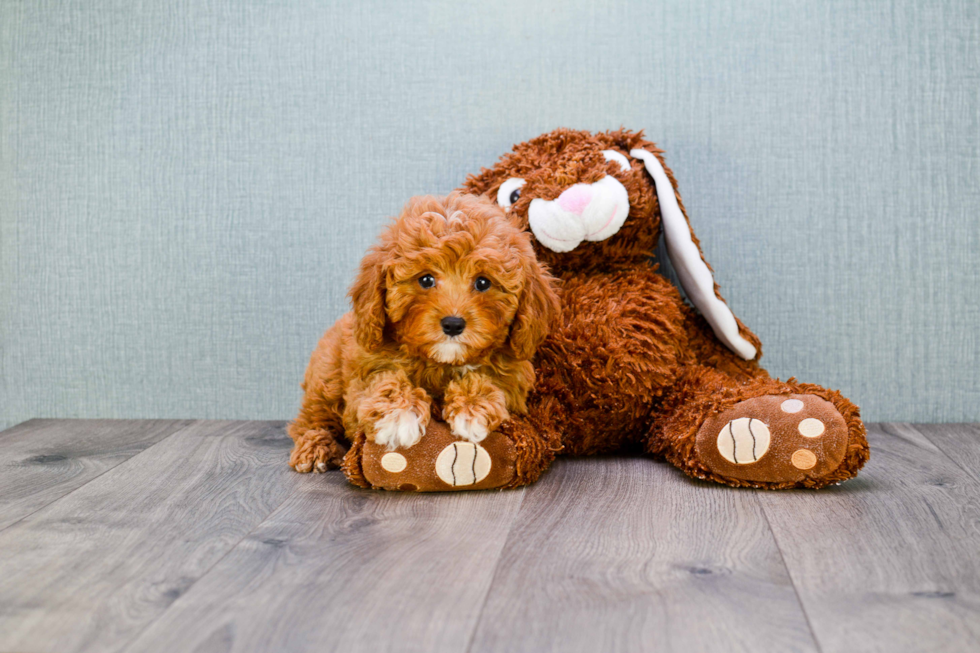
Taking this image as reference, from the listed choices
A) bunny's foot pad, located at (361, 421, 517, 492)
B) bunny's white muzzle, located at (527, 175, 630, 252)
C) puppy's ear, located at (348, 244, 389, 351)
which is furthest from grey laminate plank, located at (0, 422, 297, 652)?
bunny's white muzzle, located at (527, 175, 630, 252)

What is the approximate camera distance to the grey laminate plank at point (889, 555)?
76 centimetres

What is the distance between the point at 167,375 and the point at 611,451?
1.03m

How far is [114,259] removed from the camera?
177 centimetres

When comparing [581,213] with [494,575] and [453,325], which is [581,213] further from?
[494,575]

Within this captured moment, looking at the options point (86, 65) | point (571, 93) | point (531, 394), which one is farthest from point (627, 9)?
point (86, 65)

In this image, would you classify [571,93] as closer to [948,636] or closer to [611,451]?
[611,451]

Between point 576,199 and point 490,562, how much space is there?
689 millimetres

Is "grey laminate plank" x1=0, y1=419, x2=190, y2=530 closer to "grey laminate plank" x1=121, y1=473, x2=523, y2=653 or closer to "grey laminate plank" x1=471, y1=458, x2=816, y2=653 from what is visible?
"grey laminate plank" x1=121, y1=473, x2=523, y2=653

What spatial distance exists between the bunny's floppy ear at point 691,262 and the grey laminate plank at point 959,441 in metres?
0.41

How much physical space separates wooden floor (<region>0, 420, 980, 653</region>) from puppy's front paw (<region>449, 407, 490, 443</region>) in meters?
0.10

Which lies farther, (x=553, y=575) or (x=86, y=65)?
(x=86, y=65)

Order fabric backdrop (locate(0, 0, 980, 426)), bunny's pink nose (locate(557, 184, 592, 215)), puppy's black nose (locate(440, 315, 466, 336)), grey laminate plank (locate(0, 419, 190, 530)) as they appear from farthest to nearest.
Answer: fabric backdrop (locate(0, 0, 980, 426)) → bunny's pink nose (locate(557, 184, 592, 215)) → grey laminate plank (locate(0, 419, 190, 530)) → puppy's black nose (locate(440, 315, 466, 336))

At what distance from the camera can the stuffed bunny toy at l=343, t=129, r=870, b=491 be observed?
1.19 meters

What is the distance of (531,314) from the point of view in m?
1.17
